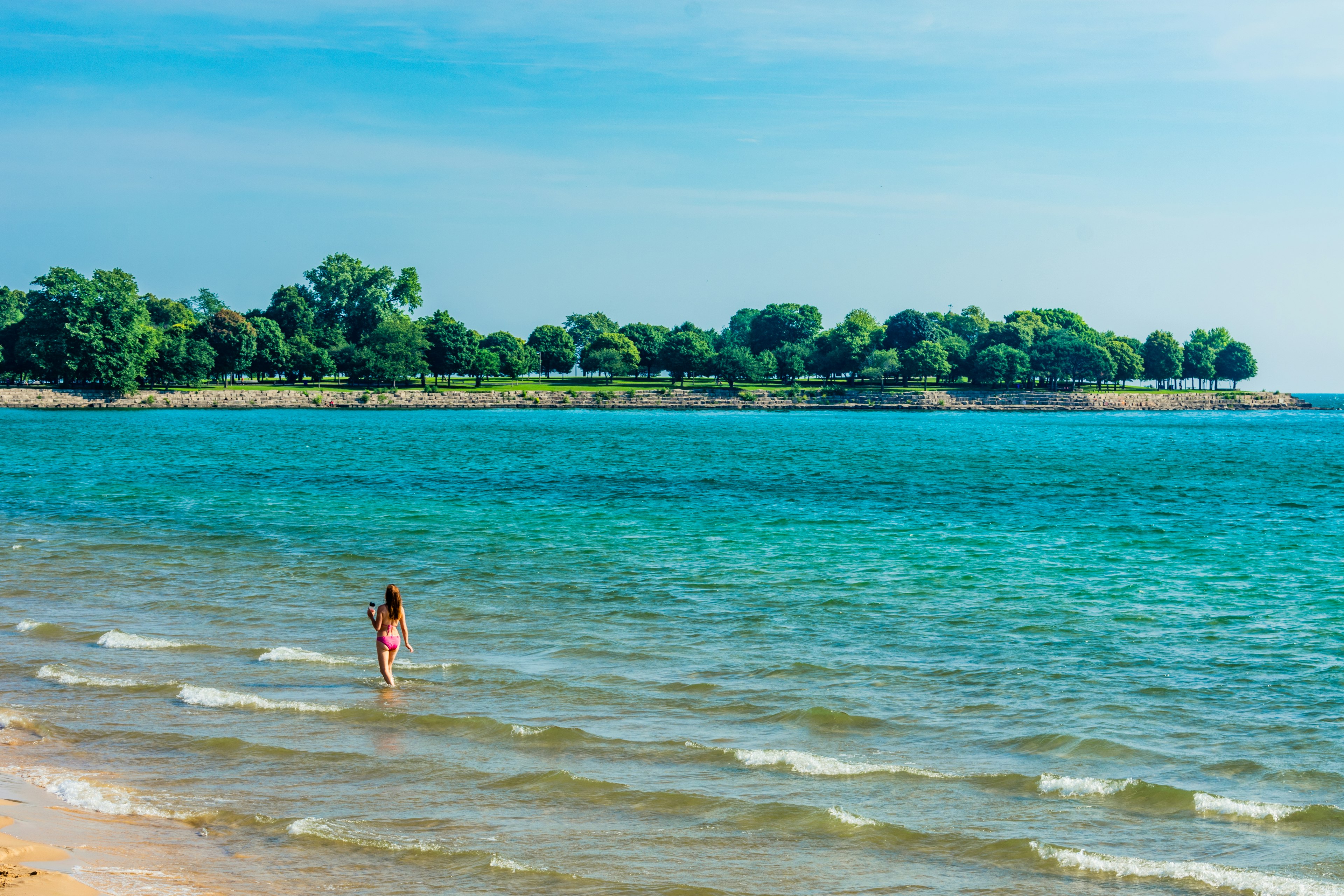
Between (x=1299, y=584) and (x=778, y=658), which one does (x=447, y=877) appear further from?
(x=1299, y=584)

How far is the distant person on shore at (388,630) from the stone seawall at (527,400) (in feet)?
447

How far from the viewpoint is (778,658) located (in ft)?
A: 54.2

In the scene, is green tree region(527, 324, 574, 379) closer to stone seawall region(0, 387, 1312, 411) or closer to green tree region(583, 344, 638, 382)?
green tree region(583, 344, 638, 382)

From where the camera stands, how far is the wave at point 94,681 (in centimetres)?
1468

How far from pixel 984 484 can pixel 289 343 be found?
138 meters

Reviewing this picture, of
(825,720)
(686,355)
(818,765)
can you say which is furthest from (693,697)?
(686,355)

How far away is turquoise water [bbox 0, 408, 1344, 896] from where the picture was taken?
9516 mm

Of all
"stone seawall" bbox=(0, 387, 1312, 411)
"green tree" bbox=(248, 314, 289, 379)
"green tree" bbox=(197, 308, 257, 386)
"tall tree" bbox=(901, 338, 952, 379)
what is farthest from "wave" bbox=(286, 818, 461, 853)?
"tall tree" bbox=(901, 338, 952, 379)

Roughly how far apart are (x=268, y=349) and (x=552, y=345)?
177ft

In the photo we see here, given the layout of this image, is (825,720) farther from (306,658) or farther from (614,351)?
(614,351)

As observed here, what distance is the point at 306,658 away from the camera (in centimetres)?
1636

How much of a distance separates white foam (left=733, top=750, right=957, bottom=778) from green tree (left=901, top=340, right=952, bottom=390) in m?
189

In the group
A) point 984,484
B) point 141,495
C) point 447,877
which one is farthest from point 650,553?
point 984,484

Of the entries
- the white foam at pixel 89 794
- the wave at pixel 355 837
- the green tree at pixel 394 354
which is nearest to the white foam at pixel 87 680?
the white foam at pixel 89 794
